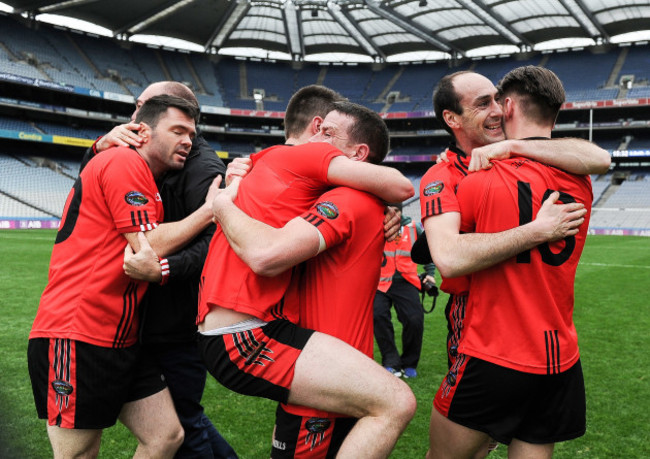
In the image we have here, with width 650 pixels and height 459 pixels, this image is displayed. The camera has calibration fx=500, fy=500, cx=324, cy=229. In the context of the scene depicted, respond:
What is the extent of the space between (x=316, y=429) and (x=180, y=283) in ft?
4.21

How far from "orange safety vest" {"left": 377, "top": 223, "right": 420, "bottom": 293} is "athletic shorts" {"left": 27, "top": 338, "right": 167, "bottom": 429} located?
394cm

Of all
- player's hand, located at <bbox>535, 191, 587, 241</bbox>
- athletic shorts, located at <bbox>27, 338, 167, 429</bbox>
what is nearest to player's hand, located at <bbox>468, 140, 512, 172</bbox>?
player's hand, located at <bbox>535, 191, 587, 241</bbox>

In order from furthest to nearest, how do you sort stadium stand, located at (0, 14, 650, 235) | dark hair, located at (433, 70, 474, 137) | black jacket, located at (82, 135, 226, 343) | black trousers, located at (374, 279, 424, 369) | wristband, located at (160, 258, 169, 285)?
1. stadium stand, located at (0, 14, 650, 235)
2. black trousers, located at (374, 279, 424, 369)
3. black jacket, located at (82, 135, 226, 343)
4. dark hair, located at (433, 70, 474, 137)
5. wristband, located at (160, 258, 169, 285)

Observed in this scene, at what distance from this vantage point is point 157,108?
9.04 feet

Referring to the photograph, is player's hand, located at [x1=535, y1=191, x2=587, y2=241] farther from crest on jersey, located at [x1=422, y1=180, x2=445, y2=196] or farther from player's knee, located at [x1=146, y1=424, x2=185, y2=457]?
player's knee, located at [x1=146, y1=424, x2=185, y2=457]

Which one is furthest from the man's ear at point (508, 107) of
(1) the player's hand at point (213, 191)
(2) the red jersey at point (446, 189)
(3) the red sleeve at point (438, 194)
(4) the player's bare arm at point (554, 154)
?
(1) the player's hand at point (213, 191)

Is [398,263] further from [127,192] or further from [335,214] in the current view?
[335,214]

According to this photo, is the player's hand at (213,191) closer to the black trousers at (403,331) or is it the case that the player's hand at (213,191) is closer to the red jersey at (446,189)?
the red jersey at (446,189)

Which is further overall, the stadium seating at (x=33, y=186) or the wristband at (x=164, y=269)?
the stadium seating at (x=33, y=186)

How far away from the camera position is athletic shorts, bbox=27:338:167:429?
2402mm

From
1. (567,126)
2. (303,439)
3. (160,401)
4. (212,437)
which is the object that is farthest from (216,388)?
(567,126)

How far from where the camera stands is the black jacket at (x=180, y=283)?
9.14 ft

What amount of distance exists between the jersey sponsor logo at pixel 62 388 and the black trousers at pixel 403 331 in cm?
380

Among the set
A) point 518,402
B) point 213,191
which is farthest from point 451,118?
point 518,402
